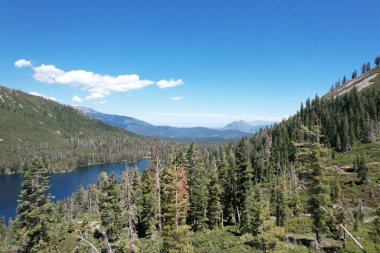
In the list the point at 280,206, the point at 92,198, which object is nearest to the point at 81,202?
the point at 92,198

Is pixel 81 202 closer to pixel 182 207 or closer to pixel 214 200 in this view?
pixel 214 200

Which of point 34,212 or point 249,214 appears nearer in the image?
point 34,212

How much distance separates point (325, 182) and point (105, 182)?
42.0m

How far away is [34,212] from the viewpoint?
113 feet

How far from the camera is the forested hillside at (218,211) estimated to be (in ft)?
111

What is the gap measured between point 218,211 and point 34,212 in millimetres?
34055

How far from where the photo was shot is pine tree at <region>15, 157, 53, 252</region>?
34.7m

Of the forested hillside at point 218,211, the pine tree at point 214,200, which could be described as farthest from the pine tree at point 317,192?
the pine tree at point 214,200

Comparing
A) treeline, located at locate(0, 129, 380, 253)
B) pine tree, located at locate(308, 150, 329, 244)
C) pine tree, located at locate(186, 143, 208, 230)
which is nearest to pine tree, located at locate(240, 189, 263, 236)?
treeline, located at locate(0, 129, 380, 253)

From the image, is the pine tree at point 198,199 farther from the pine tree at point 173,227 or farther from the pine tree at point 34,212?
the pine tree at point 34,212

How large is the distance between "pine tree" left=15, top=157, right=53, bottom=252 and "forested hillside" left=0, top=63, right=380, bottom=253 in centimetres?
12

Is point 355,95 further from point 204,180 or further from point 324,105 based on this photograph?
point 204,180

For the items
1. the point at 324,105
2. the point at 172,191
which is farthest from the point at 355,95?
the point at 172,191

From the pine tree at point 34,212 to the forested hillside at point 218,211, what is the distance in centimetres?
12
